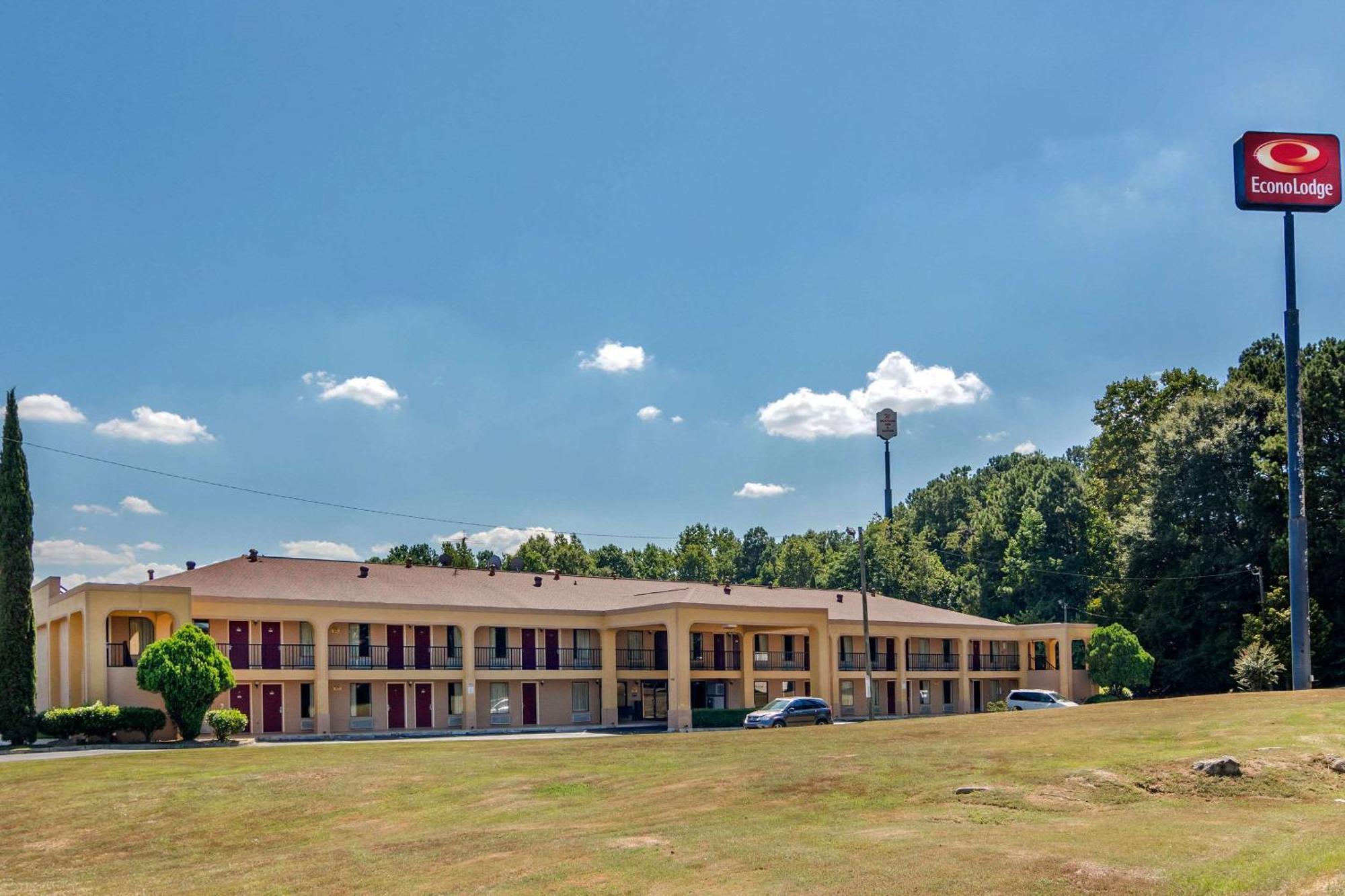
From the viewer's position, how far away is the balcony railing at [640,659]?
63.2 m

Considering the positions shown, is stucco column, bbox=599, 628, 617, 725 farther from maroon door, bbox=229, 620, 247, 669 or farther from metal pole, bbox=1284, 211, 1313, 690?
metal pole, bbox=1284, 211, 1313, 690

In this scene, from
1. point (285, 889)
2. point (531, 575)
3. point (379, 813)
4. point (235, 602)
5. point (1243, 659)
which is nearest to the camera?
point (285, 889)

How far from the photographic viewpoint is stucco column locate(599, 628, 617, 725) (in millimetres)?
61219

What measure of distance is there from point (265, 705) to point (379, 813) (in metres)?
30.3

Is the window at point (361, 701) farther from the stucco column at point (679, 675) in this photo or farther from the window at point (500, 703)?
the stucco column at point (679, 675)

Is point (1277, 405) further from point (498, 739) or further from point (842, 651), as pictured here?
point (498, 739)

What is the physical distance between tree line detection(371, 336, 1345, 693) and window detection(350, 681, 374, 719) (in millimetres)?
21205

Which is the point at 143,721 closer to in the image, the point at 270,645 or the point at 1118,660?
the point at 270,645

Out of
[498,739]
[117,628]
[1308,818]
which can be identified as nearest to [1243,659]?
[498,739]

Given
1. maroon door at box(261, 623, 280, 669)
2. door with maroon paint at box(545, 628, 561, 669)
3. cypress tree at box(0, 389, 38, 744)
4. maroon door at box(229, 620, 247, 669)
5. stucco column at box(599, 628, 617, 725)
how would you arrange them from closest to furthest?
cypress tree at box(0, 389, 38, 744) → maroon door at box(229, 620, 247, 669) → maroon door at box(261, 623, 280, 669) → door with maroon paint at box(545, 628, 561, 669) → stucco column at box(599, 628, 617, 725)

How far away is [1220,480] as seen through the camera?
70.4 meters

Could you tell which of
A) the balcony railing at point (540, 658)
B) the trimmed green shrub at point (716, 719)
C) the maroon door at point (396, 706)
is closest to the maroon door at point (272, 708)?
the maroon door at point (396, 706)

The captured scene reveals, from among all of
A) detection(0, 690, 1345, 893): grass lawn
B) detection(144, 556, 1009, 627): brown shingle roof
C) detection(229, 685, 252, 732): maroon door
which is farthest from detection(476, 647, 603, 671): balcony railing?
detection(0, 690, 1345, 893): grass lawn

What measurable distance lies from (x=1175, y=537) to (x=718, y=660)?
2811cm
